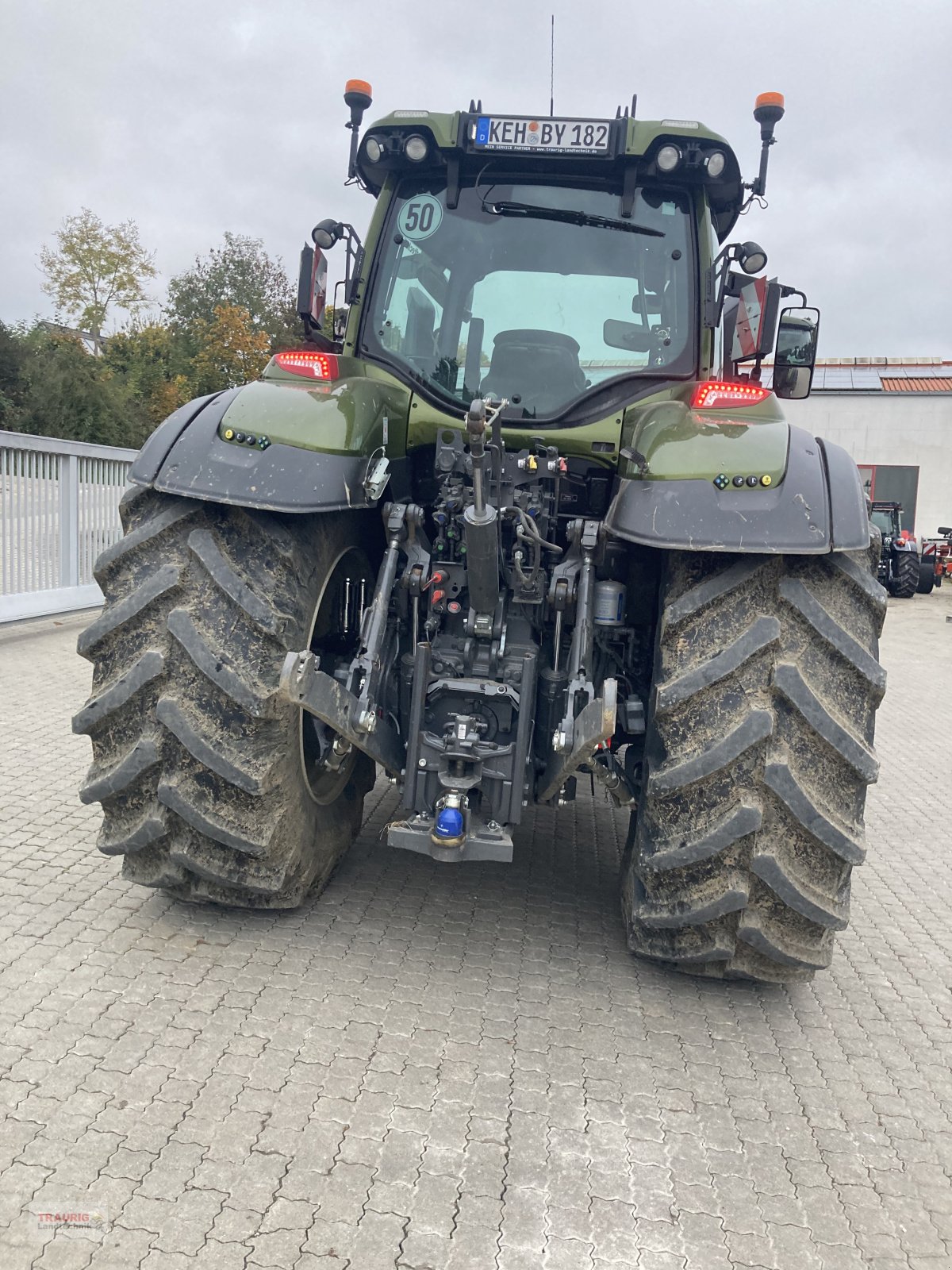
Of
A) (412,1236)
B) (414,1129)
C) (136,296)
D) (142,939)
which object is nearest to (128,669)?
(142,939)

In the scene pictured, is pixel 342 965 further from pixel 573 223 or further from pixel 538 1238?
pixel 573 223

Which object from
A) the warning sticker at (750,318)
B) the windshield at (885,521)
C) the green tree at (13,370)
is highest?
the green tree at (13,370)

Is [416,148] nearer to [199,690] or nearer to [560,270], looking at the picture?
[560,270]

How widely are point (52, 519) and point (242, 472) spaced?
25.2 feet

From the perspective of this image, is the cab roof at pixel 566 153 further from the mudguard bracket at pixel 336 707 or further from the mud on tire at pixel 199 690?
the mudguard bracket at pixel 336 707

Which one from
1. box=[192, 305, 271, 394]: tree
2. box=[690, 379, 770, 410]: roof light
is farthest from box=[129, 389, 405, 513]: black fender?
box=[192, 305, 271, 394]: tree

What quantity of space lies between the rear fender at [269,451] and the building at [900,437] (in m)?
25.4

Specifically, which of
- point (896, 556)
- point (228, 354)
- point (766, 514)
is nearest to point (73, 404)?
point (228, 354)

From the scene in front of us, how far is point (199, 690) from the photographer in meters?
2.91

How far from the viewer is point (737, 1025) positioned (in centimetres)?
294

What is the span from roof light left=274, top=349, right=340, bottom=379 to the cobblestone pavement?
193cm

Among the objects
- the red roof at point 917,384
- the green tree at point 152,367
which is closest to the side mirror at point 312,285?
the red roof at point 917,384

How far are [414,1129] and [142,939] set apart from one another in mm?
1296

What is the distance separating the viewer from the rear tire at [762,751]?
8.95ft
